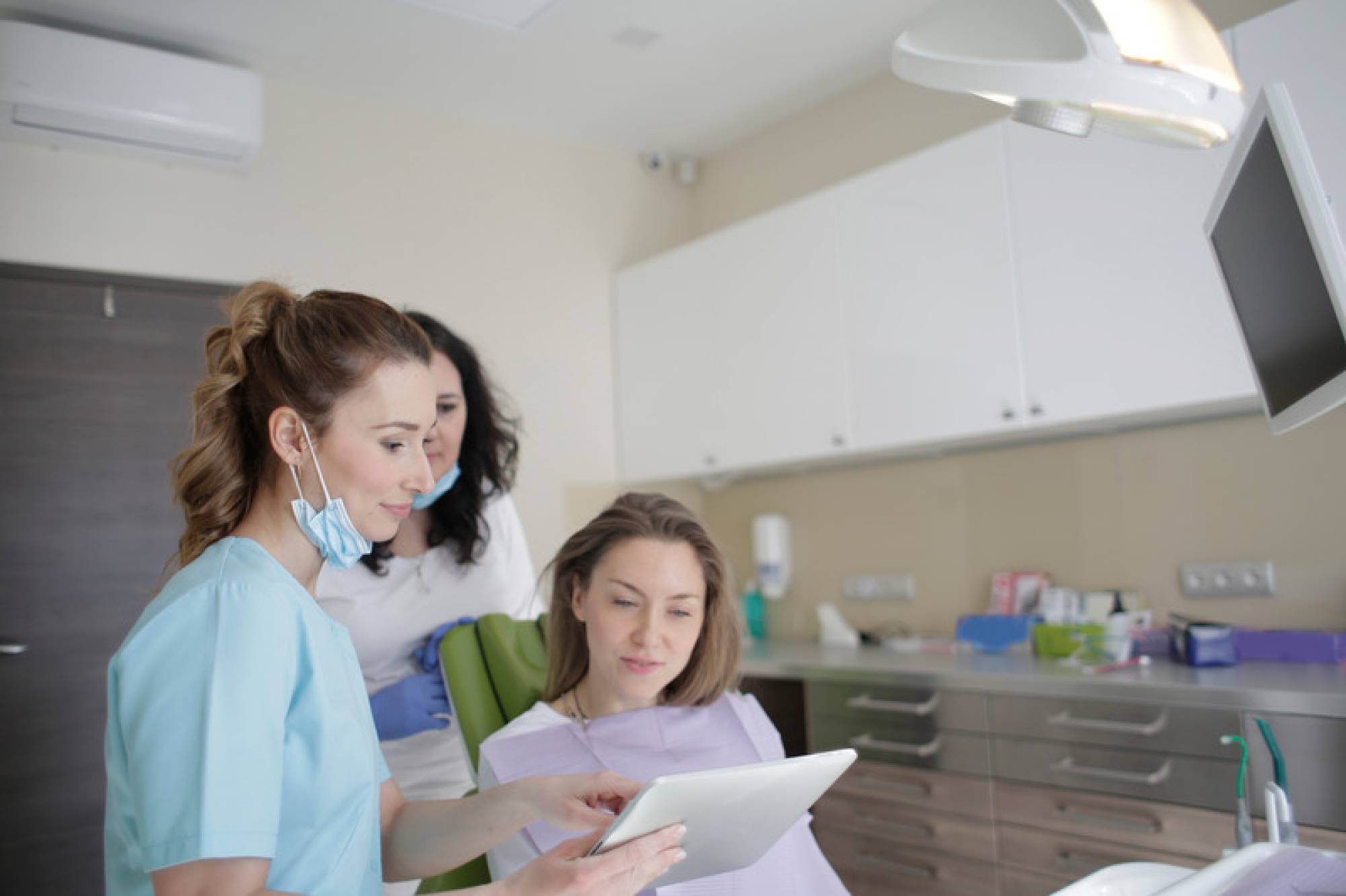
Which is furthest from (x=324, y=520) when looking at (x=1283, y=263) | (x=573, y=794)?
(x=1283, y=263)

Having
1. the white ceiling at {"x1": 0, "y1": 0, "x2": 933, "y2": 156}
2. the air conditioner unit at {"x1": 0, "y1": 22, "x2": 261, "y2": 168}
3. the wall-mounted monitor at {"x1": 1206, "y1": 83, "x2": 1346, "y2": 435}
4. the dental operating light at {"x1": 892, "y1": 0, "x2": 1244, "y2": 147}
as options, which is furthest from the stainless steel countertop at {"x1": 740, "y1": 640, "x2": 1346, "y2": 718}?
the air conditioner unit at {"x1": 0, "y1": 22, "x2": 261, "y2": 168}

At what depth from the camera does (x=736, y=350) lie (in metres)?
3.62

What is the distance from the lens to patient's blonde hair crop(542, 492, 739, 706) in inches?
73.6

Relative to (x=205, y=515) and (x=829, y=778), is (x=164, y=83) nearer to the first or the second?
(x=205, y=515)

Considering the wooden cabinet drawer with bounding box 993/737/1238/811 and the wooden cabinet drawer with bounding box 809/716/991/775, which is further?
the wooden cabinet drawer with bounding box 809/716/991/775

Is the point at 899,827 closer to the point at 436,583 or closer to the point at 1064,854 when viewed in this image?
the point at 1064,854

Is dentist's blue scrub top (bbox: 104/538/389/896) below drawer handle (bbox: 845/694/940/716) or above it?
above

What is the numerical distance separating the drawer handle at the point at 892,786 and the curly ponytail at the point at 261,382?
6.29 ft

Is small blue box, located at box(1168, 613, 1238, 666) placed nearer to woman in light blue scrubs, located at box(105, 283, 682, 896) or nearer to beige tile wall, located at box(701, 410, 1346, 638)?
beige tile wall, located at box(701, 410, 1346, 638)

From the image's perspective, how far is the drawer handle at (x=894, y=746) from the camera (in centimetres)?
266

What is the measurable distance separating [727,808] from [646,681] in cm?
64

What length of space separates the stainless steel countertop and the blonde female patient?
286 mm

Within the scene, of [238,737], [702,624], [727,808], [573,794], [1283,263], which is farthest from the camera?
[702,624]

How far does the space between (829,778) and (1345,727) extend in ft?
4.17
